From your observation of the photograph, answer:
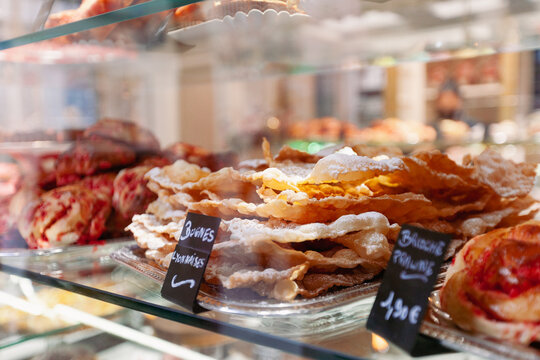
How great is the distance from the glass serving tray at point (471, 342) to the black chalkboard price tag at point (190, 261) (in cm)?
28

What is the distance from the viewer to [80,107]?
1909mm

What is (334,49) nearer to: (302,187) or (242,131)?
(242,131)

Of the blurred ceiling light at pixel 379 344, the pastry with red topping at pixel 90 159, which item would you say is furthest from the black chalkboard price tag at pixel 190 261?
the pastry with red topping at pixel 90 159

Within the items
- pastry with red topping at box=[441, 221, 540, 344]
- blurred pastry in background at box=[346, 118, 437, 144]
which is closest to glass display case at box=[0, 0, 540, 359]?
pastry with red topping at box=[441, 221, 540, 344]

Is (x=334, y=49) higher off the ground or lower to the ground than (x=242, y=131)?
higher

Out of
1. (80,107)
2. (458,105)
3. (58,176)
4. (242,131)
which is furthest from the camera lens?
(458,105)

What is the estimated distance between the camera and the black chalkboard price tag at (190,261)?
0.66 m

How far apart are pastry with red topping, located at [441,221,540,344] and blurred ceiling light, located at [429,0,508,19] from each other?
113 cm

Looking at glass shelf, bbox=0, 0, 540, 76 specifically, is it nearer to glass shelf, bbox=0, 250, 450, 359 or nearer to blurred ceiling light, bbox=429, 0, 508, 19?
blurred ceiling light, bbox=429, 0, 508, 19

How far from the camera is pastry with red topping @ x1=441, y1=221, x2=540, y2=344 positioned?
497 millimetres

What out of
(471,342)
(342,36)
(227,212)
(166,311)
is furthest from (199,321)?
(342,36)

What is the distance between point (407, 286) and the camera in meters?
0.53

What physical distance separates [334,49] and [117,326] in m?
2.45

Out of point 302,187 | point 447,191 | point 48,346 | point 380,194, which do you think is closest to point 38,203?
point 48,346
